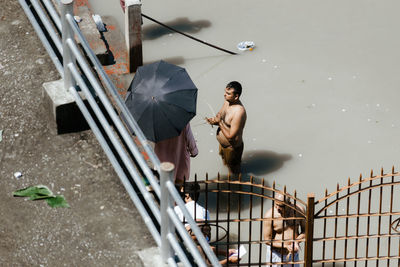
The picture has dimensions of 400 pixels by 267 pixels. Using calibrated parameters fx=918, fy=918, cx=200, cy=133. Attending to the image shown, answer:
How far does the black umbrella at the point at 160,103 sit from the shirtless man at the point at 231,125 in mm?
1396

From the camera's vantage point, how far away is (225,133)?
10.3 m

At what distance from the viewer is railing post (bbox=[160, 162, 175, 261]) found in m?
4.55

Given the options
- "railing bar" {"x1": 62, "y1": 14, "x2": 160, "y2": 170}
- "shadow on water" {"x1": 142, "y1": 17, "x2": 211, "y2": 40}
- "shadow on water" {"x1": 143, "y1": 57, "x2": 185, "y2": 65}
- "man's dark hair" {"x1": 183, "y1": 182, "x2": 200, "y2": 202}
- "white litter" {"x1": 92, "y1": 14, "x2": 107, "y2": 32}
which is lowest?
"shadow on water" {"x1": 143, "y1": 57, "x2": 185, "y2": 65}

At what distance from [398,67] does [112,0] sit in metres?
4.55

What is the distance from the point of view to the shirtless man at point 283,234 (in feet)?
26.3

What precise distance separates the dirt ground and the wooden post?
5.37 m

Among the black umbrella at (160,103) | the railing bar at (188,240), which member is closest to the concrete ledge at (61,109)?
the railing bar at (188,240)

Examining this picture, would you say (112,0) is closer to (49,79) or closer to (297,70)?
(297,70)

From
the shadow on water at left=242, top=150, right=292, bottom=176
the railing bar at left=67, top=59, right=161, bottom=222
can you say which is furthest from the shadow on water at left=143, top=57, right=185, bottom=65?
the railing bar at left=67, top=59, right=161, bottom=222

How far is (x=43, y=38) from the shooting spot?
6254 millimetres

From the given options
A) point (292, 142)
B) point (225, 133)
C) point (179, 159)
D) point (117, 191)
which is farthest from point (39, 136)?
point (292, 142)

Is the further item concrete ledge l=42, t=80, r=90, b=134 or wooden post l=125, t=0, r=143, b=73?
wooden post l=125, t=0, r=143, b=73

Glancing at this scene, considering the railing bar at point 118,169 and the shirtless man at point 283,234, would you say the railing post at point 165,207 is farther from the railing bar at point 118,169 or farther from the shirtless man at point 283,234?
the shirtless man at point 283,234

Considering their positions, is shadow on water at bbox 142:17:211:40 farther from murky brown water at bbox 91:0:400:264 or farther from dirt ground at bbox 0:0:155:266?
dirt ground at bbox 0:0:155:266
